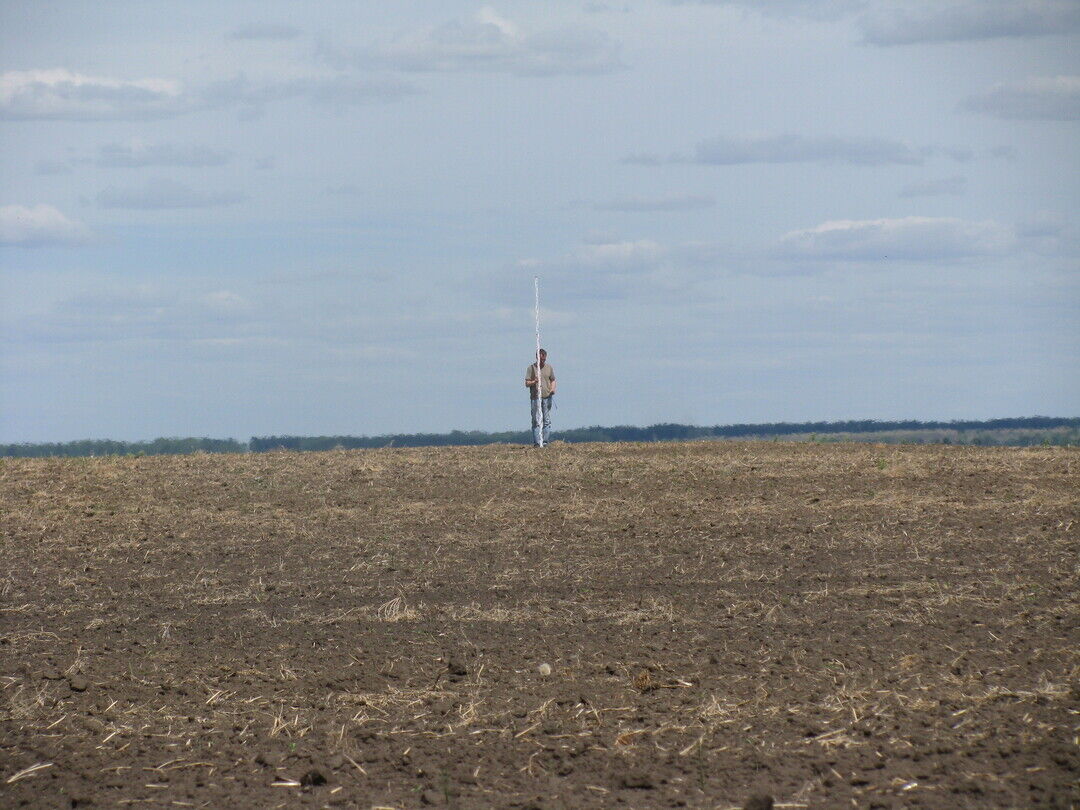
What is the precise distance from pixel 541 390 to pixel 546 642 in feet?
42.6

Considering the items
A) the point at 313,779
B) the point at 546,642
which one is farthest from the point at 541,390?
the point at 313,779

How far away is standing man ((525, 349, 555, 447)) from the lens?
2308cm

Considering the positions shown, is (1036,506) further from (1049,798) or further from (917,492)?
(1049,798)

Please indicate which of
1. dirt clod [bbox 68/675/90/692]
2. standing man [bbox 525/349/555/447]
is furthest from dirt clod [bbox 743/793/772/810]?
standing man [bbox 525/349/555/447]

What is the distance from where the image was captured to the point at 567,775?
285 inches

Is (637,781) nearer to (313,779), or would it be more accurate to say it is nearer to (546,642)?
(313,779)

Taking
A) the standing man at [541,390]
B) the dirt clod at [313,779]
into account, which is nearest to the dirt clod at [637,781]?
the dirt clod at [313,779]

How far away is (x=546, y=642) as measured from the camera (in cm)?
1016

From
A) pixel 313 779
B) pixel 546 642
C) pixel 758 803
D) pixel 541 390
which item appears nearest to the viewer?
pixel 758 803

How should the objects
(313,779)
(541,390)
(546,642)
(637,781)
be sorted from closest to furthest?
(637,781) → (313,779) → (546,642) → (541,390)

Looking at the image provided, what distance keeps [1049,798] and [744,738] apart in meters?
1.72

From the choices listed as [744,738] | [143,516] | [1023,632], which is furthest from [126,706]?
[143,516]

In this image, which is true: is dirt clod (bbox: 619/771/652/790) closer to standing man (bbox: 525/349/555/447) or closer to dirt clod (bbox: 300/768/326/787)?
dirt clod (bbox: 300/768/326/787)

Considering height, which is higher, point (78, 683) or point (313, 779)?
point (78, 683)
